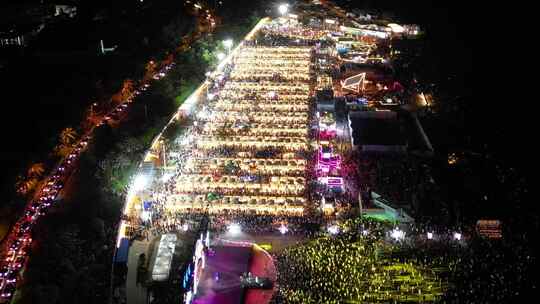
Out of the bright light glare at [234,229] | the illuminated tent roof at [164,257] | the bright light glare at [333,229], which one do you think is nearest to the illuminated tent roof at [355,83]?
the bright light glare at [333,229]

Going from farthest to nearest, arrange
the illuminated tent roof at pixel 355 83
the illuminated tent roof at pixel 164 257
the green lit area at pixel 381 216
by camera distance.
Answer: the illuminated tent roof at pixel 355 83, the green lit area at pixel 381 216, the illuminated tent roof at pixel 164 257

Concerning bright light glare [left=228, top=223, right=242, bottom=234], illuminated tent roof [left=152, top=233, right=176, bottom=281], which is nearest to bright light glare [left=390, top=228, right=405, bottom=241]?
bright light glare [left=228, top=223, right=242, bottom=234]

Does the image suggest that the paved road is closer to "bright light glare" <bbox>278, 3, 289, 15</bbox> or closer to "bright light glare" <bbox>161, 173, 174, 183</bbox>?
"bright light glare" <bbox>161, 173, 174, 183</bbox>

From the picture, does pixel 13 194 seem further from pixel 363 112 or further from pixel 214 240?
pixel 363 112

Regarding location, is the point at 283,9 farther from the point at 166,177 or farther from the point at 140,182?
the point at 140,182

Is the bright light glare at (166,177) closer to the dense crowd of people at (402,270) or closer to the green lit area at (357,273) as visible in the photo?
the dense crowd of people at (402,270)
